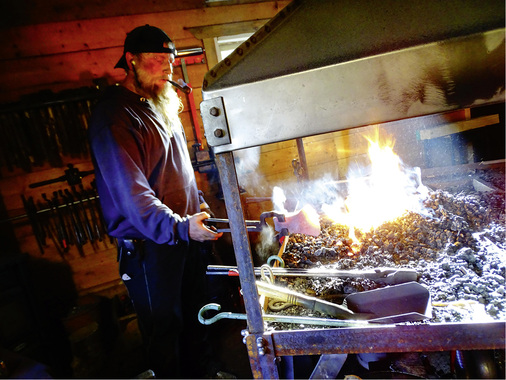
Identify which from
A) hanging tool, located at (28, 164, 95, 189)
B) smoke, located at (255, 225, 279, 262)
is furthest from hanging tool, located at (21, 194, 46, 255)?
smoke, located at (255, 225, 279, 262)

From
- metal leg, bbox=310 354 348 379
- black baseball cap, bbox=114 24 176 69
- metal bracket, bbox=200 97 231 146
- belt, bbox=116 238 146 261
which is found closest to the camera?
metal bracket, bbox=200 97 231 146

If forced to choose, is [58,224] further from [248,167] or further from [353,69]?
[353,69]

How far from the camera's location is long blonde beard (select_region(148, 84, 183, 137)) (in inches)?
108

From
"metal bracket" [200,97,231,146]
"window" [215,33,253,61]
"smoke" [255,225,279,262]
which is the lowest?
"smoke" [255,225,279,262]

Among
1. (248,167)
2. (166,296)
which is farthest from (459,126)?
(166,296)

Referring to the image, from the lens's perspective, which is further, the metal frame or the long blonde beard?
the long blonde beard

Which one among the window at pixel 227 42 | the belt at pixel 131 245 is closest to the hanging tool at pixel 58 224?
the belt at pixel 131 245

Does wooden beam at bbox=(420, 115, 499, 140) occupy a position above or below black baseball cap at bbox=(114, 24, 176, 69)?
below

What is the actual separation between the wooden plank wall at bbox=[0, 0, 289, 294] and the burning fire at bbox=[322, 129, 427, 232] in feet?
10.7

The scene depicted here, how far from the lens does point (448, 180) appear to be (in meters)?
3.89

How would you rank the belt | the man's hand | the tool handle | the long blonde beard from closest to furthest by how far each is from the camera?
1. the tool handle
2. the man's hand
3. the belt
4. the long blonde beard

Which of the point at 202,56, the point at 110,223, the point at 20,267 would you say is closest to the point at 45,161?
the point at 20,267

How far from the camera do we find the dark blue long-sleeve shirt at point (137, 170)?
84.9 inches

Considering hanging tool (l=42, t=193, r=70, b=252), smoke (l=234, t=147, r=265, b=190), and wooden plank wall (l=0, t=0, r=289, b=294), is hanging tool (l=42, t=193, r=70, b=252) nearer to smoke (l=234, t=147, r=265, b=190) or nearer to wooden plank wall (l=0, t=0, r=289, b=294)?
wooden plank wall (l=0, t=0, r=289, b=294)
